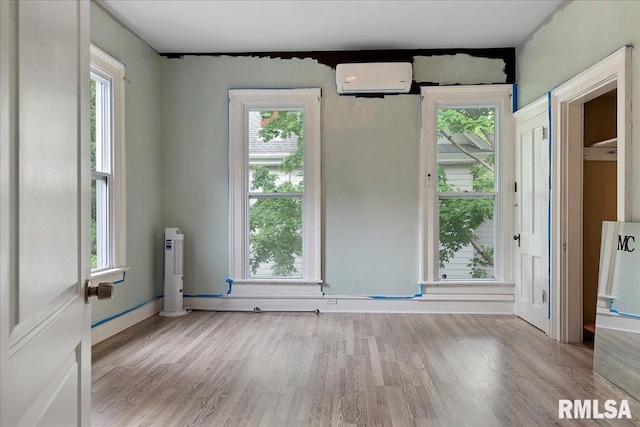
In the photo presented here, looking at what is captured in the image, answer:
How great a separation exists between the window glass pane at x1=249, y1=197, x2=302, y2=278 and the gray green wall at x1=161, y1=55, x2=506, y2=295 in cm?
30

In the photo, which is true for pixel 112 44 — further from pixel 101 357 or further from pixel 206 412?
pixel 206 412

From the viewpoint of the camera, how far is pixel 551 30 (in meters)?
3.82

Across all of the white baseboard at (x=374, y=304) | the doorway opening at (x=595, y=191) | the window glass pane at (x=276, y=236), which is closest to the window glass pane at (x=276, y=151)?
the window glass pane at (x=276, y=236)

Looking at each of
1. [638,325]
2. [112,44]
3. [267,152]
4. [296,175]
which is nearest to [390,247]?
[296,175]

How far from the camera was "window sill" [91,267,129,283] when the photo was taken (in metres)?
3.49

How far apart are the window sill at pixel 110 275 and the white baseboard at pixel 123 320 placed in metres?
0.35

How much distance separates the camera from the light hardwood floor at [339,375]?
7.66 ft

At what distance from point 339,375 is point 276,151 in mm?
2702

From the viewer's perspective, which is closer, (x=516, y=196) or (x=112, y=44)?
(x=112, y=44)

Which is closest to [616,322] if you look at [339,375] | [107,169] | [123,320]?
[339,375]

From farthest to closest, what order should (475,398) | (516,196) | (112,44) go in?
(516,196) < (112,44) < (475,398)

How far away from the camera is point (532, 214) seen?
165 inches

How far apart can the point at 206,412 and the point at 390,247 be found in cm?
285

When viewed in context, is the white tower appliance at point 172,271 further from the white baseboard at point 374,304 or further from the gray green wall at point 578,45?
the gray green wall at point 578,45
